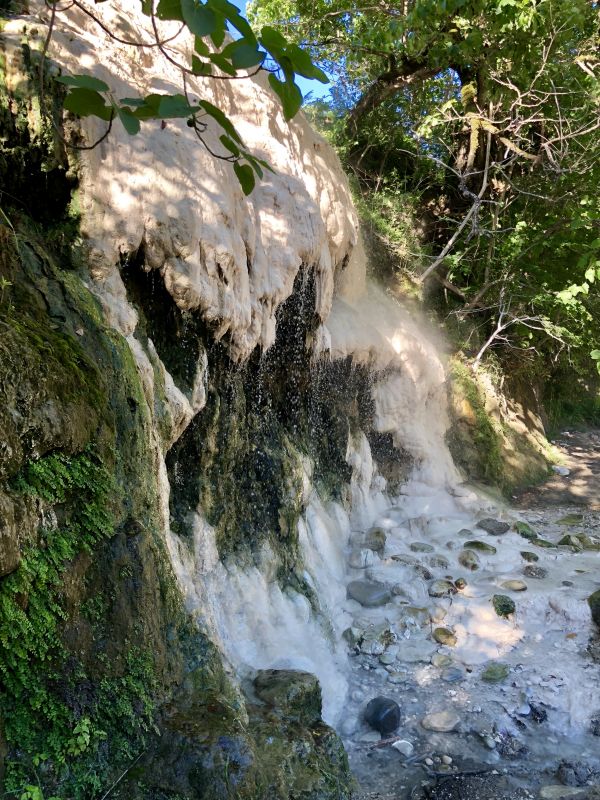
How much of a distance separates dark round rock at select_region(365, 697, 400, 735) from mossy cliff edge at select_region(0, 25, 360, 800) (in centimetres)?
101

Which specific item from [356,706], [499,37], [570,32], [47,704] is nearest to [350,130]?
A: [499,37]

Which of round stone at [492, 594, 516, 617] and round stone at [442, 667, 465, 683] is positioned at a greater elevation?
round stone at [492, 594, 516, 617]

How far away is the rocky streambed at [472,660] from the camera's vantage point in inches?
180

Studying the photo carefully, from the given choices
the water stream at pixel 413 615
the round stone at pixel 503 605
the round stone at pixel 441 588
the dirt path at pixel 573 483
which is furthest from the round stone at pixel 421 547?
the dirt path at pixel 573 483

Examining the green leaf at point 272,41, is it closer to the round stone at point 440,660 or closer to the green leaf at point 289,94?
the green leaf at point 289,94

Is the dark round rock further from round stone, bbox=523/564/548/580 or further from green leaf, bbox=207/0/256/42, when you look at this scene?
green leaf, bbox=207/0/256/42

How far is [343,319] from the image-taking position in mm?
8945

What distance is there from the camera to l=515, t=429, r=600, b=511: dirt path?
10828mm

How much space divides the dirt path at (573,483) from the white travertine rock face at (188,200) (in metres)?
6.87

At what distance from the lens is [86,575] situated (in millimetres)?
2885

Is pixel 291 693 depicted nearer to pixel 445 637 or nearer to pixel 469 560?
pixel 445 637

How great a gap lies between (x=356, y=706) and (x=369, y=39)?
9624 mm

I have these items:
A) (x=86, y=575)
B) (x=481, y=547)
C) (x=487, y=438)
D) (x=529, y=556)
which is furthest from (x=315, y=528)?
(x=487, y=438)

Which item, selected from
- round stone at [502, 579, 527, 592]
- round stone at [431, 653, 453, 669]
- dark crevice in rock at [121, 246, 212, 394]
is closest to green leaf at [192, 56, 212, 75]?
dark crevice in rock at [121, 246, 212, 394]
